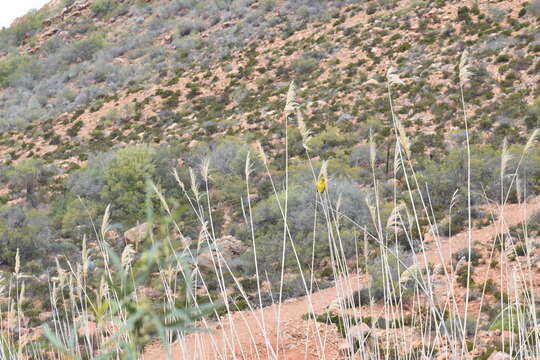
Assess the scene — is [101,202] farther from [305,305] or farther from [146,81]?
[146,81]

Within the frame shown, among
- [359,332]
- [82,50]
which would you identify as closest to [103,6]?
[82,50]

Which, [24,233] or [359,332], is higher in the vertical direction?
[359,332]

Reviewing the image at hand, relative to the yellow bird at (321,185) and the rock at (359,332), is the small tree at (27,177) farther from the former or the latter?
the yellow bird at (321,185)

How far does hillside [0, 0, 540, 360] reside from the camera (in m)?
2.29

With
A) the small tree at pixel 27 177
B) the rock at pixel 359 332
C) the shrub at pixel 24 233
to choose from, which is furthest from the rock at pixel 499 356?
the small tree at pixel 27 177

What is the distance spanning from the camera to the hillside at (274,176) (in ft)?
7.50

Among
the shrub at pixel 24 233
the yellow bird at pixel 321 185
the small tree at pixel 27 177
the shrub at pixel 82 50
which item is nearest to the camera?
the yellow bird at pixel 321 185

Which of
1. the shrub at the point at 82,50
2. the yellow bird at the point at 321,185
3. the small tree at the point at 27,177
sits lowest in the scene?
the small tree at the point at 27,177

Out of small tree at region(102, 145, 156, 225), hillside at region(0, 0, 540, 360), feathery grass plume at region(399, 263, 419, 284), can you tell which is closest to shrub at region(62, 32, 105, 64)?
hillside at region(0, 0, 540, 360)

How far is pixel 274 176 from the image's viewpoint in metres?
13.1

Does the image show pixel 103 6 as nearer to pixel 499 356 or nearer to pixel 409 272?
pixel 499 356

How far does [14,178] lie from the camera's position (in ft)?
55.8

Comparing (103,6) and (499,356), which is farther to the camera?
(103,6)

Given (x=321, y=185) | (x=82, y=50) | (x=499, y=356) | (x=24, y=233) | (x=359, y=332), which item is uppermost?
(x=82, y=50)
